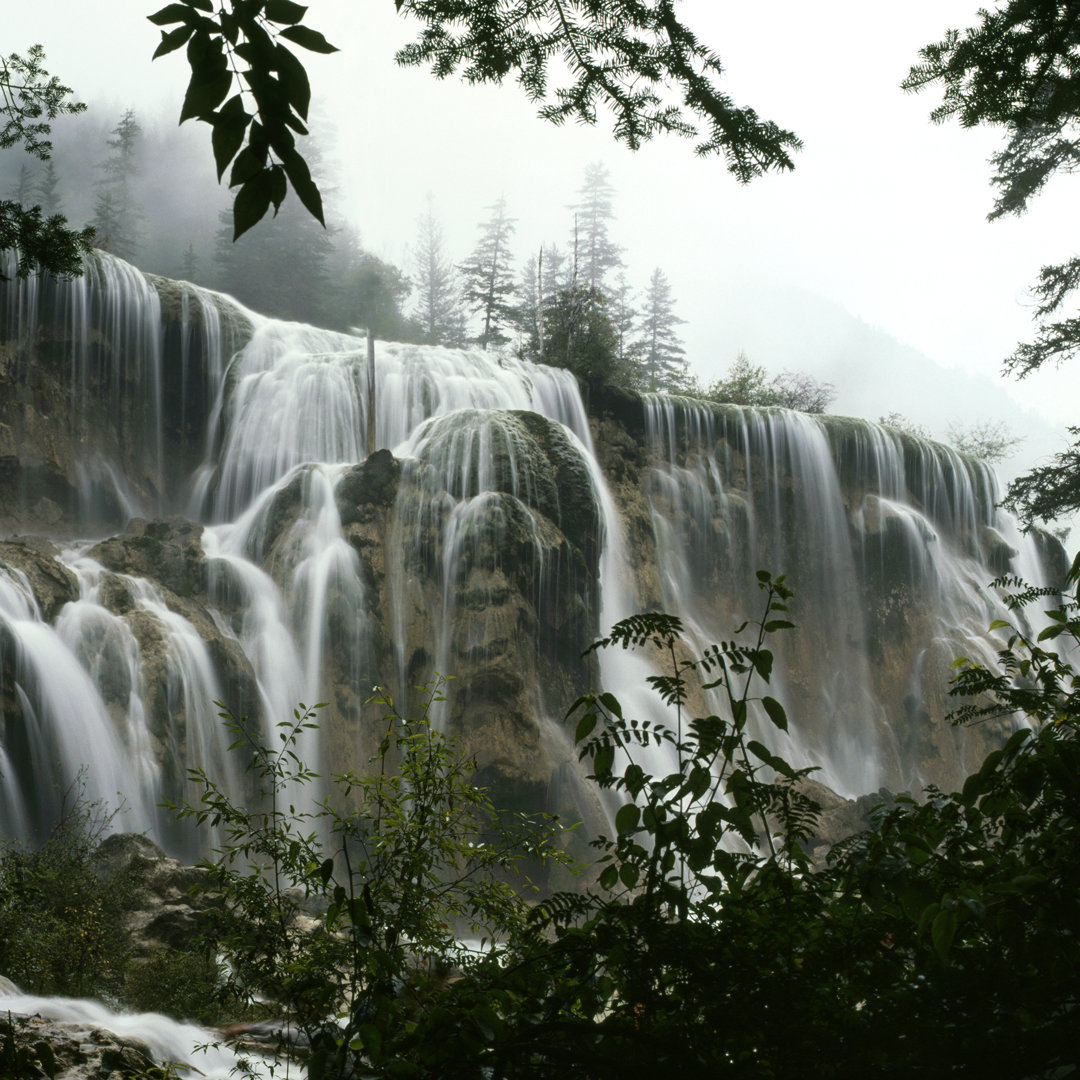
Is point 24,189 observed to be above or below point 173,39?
above

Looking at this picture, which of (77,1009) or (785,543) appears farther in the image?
(785,543)

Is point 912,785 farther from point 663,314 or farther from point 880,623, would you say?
point 663,314

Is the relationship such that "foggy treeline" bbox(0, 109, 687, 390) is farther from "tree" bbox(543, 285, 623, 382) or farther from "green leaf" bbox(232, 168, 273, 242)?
"green leaf" bbox(232, 168, 273, 242)

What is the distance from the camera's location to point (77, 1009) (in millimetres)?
7316

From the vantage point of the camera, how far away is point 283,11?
1.38 m

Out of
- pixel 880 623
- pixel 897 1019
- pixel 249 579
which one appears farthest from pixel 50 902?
pixel 880 623

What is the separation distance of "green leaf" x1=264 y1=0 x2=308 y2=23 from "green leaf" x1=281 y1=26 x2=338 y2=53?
0.7 inches

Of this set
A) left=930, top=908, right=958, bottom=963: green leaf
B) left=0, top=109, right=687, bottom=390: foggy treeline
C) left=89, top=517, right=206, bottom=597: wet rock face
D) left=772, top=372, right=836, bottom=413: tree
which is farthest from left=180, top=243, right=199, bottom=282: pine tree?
left=930, top=908, right=958, bottom=963: green leaf

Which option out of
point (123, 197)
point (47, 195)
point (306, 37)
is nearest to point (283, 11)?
point (306, 37)

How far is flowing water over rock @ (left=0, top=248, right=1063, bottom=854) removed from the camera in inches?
527

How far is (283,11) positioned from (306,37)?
0.15 ft

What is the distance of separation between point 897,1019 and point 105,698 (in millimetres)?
13139

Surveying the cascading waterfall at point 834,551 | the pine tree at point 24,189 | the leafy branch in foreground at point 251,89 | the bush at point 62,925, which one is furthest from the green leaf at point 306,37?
the pine tree at point 24,189

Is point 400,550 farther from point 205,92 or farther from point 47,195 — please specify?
point 47,195
